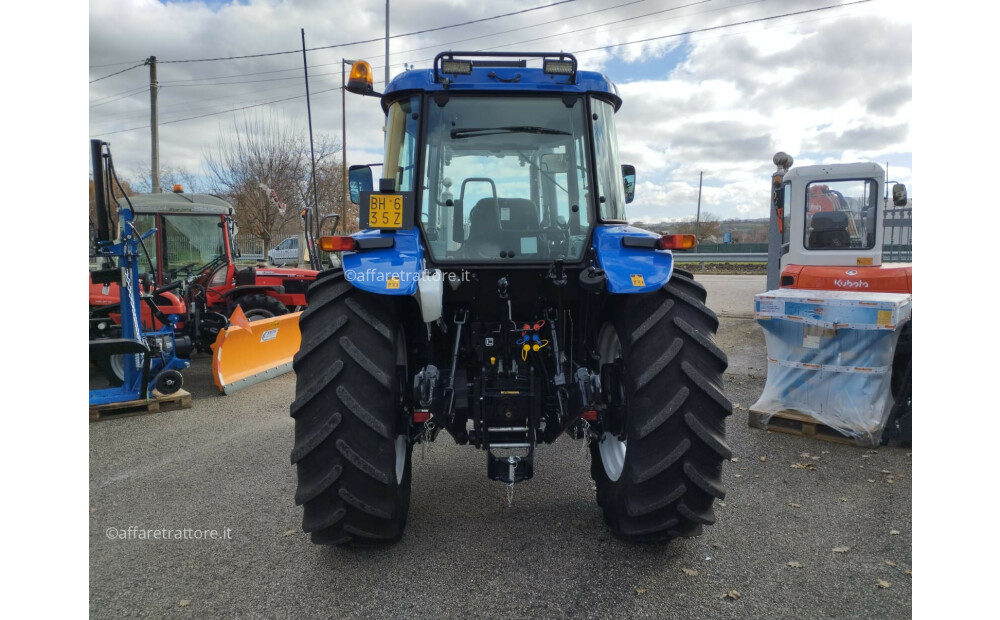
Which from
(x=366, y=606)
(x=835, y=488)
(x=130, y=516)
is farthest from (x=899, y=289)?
(x=130, y=516)

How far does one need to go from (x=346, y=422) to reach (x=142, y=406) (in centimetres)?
391

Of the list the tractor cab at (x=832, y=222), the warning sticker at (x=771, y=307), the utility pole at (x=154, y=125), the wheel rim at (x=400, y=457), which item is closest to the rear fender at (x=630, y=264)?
the wheel rim at (x=400, y=457)

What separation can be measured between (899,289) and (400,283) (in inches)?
210

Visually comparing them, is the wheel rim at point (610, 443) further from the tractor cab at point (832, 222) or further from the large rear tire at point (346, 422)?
the tractor cab at point (832, 222)

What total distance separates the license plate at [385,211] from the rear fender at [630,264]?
95cm

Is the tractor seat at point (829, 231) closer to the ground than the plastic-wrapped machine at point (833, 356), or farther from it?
farther from it

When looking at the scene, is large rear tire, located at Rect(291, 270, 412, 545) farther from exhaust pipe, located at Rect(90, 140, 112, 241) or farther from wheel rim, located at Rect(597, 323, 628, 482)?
exhaust pipe, located at Rect(90, 140, 112, 241)

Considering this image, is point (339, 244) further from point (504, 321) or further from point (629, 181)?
point (629, 181)

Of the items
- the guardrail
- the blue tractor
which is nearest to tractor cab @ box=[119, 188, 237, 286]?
the blue tractor

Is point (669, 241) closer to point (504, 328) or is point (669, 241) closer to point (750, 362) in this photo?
point (504, 328)

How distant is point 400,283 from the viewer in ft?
8.56

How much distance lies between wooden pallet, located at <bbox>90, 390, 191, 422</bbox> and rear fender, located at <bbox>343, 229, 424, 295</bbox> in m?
3.81

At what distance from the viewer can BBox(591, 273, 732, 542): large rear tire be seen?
264 centimetres

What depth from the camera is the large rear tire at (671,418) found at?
104 inches
